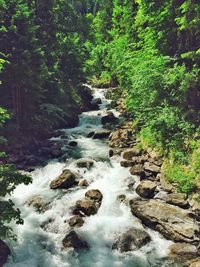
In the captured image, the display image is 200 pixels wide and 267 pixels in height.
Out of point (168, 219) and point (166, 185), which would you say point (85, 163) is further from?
point (168, 219)

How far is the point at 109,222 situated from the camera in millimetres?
15688

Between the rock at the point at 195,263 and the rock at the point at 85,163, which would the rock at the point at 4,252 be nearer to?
the rock at the point at 195,263

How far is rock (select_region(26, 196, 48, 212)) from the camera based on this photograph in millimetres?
16984

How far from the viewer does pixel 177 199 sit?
15.8 m

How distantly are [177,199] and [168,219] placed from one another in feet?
5.17

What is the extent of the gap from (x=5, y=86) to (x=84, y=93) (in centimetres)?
1491

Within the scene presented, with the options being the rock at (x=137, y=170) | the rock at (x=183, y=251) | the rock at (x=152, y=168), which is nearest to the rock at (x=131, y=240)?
the rock at (x=183, y=251)

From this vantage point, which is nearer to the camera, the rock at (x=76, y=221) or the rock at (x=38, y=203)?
the rock at (x=76, y=221)

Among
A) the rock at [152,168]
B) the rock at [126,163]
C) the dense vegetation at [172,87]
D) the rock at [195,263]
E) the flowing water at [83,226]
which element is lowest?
the flowing water at [83,226]

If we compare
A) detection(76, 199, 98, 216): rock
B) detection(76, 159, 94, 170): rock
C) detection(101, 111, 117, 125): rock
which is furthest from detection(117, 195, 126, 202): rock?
detection(101, 111, 117, 125): rock

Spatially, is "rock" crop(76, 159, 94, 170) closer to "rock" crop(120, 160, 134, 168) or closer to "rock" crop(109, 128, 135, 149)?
"rock" crop(120, 160, 134, 168)

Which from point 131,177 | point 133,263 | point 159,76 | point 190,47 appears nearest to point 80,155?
point 131,177

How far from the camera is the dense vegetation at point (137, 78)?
18.8 meters

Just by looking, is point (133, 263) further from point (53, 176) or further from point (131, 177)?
point (53, 176)
